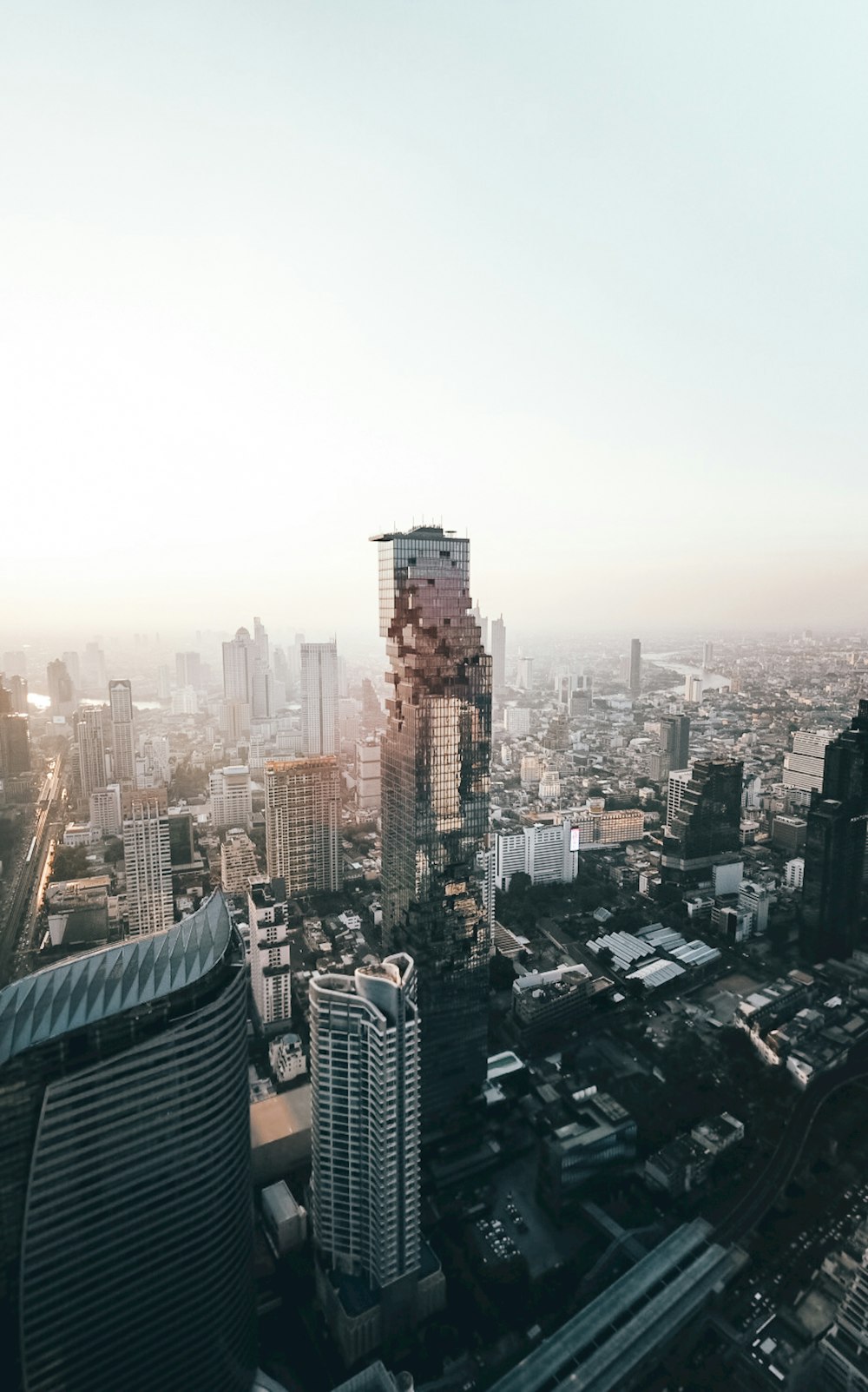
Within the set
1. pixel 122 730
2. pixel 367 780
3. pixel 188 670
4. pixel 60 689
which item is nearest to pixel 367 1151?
pixel 60 689

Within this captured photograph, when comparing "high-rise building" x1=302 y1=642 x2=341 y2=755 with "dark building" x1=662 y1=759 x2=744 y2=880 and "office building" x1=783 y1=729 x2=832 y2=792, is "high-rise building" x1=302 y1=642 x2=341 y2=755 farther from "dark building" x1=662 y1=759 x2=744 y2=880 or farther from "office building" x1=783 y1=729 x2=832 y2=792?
"office building" x1=783 y1=729 x2=832 y2=792

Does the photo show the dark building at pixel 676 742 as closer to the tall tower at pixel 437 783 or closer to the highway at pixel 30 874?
the tall tower at pixel 437 783

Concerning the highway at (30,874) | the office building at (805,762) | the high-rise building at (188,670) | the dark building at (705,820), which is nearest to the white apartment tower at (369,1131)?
the highway at (30,874)

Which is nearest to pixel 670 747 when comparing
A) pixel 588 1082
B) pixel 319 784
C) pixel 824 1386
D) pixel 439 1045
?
pixel 319 784

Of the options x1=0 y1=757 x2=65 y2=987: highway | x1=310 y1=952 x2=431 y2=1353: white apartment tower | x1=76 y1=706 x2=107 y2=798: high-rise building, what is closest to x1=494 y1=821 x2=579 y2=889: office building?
x1=76 y1=706 x2=107 y2=798: high-rise building

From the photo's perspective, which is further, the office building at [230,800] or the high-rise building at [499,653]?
the high-rise building at [499,653]

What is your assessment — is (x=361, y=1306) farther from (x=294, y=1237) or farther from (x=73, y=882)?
(x=73, y=882)
